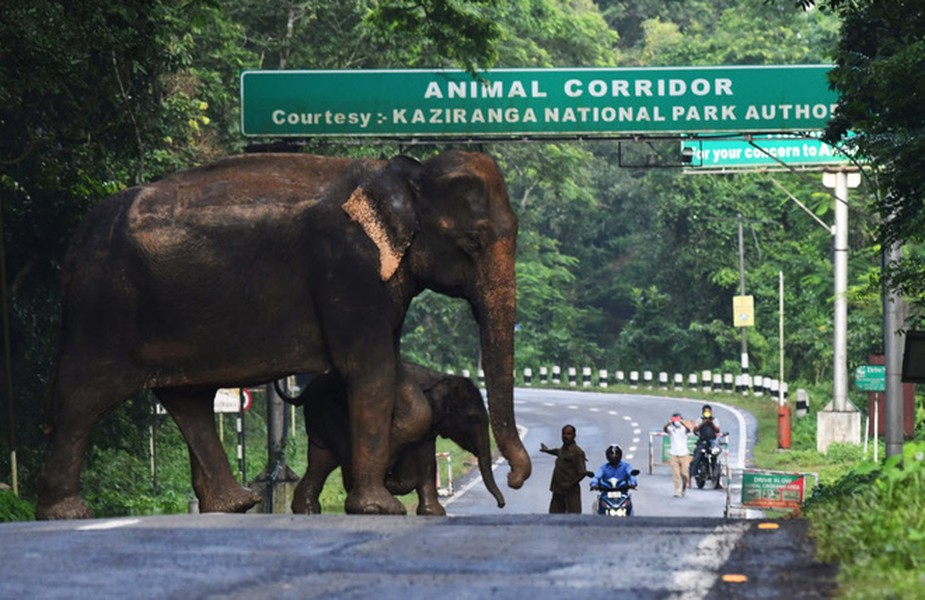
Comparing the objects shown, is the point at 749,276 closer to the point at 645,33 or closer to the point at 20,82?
the point at 645,33

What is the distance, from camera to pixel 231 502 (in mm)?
17297

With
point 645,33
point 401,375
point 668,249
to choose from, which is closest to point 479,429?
point 401,375

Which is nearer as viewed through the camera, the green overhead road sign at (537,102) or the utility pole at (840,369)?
the green overhead road sign at (537,102)

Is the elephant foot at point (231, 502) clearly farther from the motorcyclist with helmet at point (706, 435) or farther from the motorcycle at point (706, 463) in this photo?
the motorcycle at point (706, 463)

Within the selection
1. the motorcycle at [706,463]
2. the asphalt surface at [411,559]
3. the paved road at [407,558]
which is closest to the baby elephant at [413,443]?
the paved road at [407,558]

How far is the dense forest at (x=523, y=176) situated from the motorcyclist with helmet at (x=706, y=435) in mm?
3412

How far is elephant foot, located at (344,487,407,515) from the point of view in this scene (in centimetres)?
1666

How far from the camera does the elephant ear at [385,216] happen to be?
16859mm

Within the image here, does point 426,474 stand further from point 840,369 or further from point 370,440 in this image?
point 840,369

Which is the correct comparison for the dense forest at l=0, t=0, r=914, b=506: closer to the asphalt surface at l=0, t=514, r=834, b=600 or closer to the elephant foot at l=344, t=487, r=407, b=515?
the elephant foot at l=344, t=487, r=407, b=515

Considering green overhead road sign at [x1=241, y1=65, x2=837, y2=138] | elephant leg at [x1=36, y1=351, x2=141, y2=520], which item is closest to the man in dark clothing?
elephant leg at [x1=36, y1=351, x2=141, y2=520]

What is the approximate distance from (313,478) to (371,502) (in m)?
2.60

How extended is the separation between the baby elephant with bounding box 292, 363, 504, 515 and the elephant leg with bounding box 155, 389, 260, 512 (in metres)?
1.00

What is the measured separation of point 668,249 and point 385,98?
5102 centimetres
